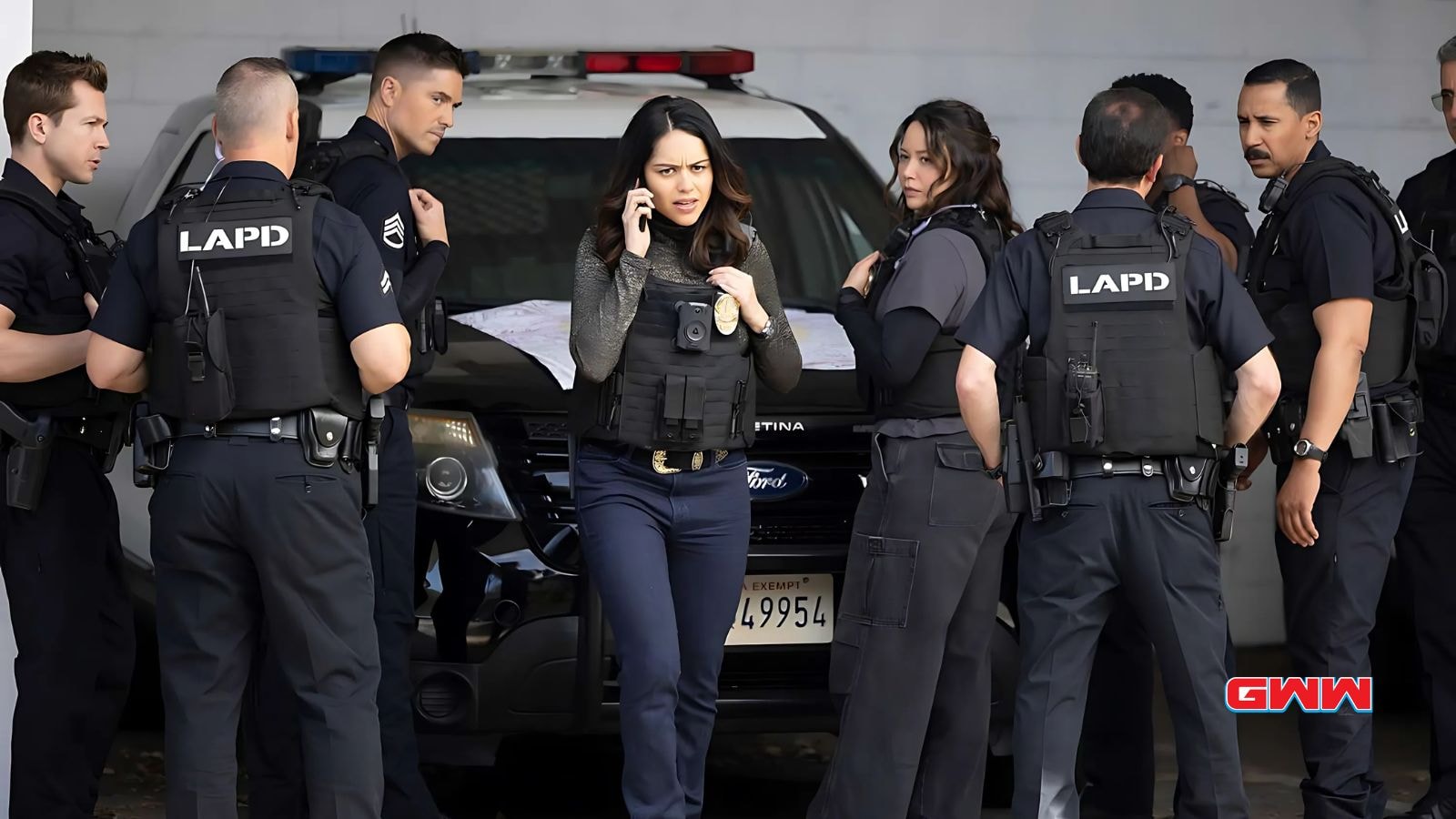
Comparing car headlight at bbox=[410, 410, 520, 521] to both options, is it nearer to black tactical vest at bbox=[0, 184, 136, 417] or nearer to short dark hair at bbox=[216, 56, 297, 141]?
black tactical vest at bbox=[0, 184, 136, 417]

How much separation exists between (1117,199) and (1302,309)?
79 cm

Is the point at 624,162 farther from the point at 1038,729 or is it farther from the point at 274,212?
the point at 1038,729

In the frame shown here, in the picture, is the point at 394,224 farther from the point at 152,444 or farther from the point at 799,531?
the point at 799,531

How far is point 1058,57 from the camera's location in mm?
7070

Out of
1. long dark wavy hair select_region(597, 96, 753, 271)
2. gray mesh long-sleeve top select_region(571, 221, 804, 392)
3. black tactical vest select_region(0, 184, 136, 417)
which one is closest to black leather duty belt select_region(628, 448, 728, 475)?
gray mesh long-sleeve top select_region(571, 221, 804, 392)

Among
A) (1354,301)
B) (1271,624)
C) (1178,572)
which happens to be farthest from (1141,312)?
(1271,624)

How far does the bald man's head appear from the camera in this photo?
3756 mm

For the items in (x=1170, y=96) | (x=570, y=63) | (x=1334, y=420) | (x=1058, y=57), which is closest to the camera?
(x=1334, y=420)

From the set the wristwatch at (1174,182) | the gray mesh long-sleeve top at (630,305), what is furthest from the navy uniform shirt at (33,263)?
the wristwatch at (1174,182)

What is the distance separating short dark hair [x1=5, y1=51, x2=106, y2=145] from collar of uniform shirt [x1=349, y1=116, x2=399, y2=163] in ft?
2.11

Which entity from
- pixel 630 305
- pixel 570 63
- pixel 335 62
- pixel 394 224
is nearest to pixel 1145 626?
pixel 630 305

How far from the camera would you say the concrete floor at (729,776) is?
16.6ft

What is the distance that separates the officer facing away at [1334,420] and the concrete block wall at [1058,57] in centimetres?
259

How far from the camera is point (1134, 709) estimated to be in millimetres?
4648
